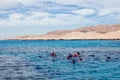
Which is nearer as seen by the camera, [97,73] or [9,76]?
[9,76]

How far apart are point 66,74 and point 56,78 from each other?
3.76 metres

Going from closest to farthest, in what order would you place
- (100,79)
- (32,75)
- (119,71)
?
(100,79) < (32,75) < (119,71)

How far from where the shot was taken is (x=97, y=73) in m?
39.4

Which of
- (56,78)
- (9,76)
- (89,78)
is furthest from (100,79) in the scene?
(9,76)

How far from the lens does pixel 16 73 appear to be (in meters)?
39.6

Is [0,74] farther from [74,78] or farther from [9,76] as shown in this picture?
[74,78]

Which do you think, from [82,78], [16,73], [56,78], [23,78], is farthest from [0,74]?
[82,78]

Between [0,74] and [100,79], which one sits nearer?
[100,79]

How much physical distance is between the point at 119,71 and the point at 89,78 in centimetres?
705

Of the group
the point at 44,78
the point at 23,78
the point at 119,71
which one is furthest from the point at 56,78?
the point at 119,71

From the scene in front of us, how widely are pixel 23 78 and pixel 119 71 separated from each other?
12470 mm

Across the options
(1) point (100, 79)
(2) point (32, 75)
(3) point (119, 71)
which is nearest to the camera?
(1) point (100, 79)

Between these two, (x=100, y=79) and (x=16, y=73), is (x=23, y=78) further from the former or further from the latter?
(x=100, y=79)

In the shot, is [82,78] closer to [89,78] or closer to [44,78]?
Result: [89,78]
